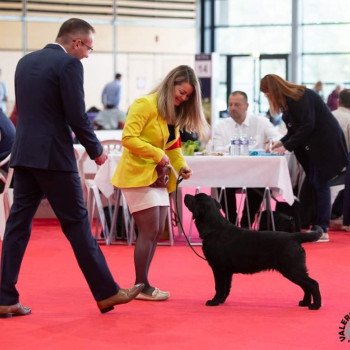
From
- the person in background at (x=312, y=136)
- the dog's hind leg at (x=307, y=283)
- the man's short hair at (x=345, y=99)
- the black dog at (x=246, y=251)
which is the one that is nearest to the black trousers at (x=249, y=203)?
the person in background at (x=312, y=136)

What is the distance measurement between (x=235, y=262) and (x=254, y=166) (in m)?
2.46

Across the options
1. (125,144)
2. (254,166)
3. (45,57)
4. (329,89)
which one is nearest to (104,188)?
(254,166)

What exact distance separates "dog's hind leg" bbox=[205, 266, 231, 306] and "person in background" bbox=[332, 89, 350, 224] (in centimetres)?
357

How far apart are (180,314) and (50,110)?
1.11 m

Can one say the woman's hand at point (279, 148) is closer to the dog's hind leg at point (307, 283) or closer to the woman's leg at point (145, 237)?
the woman's leg at point (145, 237)

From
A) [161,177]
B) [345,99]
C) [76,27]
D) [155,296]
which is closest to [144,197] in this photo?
[161,177]

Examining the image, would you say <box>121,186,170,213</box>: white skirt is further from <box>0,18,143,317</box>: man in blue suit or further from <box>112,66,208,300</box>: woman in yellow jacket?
<box>0,18,143,317</box>: man in blue suit

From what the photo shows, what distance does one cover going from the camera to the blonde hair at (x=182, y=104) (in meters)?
4.36

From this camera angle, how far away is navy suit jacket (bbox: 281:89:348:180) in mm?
6691

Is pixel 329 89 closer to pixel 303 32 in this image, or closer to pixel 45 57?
pixel 303 32

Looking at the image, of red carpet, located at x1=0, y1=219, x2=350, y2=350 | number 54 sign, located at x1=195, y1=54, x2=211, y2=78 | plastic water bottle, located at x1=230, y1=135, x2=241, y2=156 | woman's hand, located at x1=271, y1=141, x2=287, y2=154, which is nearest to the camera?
red carpet, located at x1=0, y1=219, x2=350, y2=350

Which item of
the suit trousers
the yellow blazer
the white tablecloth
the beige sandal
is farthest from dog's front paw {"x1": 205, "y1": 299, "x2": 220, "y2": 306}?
the white tablecloth

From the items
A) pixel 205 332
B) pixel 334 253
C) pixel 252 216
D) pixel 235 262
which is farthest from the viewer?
pixel 252 216

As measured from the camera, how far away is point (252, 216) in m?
7.32
